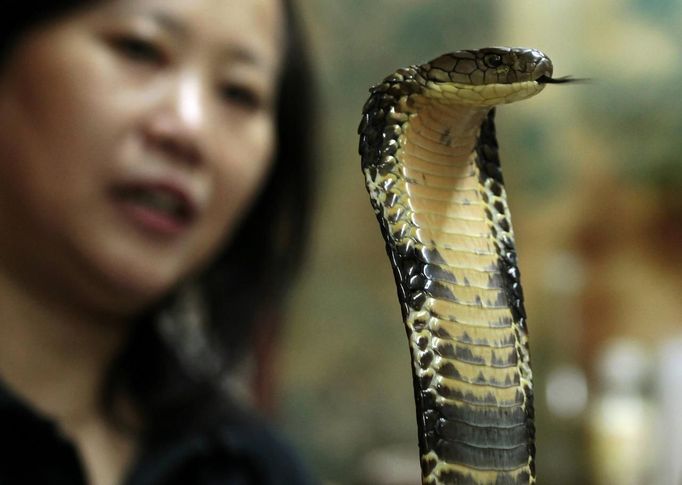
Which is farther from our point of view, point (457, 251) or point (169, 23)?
point (169, 23)

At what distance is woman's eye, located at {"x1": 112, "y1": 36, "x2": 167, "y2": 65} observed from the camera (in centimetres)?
72

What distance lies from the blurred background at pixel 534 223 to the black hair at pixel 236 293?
34 cm

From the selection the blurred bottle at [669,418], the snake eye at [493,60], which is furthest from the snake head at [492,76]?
the blurred bottle at [669,418]

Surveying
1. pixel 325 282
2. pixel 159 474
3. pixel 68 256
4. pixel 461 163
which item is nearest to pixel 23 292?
pixel 68 256

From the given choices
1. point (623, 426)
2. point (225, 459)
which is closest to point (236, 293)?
point (225, 459)

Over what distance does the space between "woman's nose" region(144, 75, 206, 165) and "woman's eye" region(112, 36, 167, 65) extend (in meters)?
0.03

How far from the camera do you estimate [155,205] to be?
70 centimetres

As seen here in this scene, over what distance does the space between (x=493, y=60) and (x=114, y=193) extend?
49 cm

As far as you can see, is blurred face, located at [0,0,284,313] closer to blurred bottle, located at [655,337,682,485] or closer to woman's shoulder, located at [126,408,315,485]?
woman's shoulder, located at [126,408,315,485]

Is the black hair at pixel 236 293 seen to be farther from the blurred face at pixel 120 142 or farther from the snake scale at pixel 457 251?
the snake scale at pixel 457 251

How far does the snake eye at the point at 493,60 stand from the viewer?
263mm

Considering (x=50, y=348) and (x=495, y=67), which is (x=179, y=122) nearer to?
(x=50, y=348)

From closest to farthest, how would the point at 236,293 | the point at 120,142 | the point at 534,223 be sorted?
1. the point at 120,142
2. the point at 236,293
3. the point at 534,223

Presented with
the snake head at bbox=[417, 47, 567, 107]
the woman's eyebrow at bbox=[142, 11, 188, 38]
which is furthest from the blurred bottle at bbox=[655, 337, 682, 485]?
the snake head at bbox=[417, 47, 567, 107]
